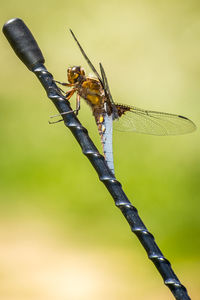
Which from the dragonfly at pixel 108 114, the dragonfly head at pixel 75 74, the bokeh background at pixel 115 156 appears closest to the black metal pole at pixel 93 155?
the dragonfly at pixel 108 114

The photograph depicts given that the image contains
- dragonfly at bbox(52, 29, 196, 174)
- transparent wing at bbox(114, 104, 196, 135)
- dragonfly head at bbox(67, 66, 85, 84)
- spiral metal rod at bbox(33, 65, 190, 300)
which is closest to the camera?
spiral metal rod at bbox(33, 65, 190, 300)

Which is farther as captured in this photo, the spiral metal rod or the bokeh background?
the bokeh background

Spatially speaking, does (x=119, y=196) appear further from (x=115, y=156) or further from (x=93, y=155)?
(x=115, y=156)

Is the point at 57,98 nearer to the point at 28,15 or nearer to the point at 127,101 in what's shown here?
the point at 127,101

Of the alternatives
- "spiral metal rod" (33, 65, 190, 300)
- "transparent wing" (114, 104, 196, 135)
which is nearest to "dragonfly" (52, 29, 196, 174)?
"transparent wing" (114, 104, 196, 135)

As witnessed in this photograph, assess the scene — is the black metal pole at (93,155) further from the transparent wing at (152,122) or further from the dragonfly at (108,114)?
the transparent wing at (152,122)

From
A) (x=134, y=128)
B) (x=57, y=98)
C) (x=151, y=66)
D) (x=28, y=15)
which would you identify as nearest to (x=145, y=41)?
(x=151, y=66)

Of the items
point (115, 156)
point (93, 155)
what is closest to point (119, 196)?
point (93, 155)

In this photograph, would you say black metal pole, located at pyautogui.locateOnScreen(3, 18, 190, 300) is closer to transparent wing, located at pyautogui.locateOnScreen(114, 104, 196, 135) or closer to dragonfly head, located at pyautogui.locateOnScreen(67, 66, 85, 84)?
dragonfly head, located at pyautogui.locateOnScreen(67, 66, 85, 84)
